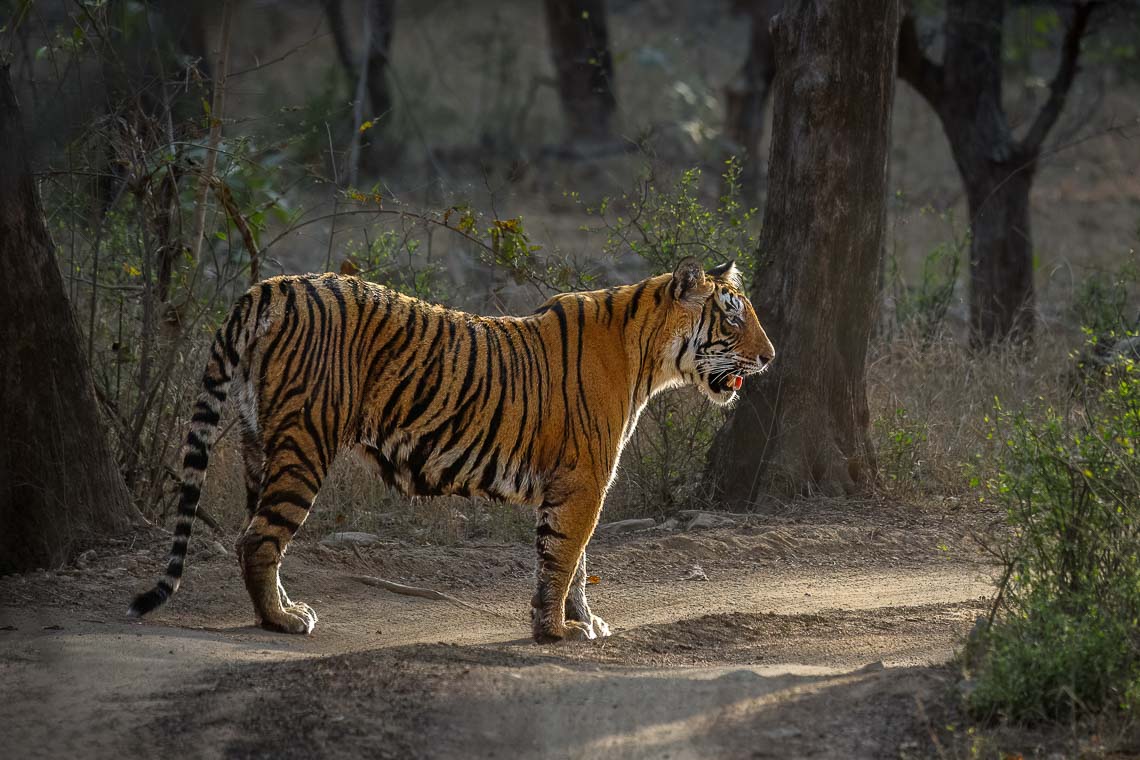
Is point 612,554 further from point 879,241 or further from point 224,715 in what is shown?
point 224,715

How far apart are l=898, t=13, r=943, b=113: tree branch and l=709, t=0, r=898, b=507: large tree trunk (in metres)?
4.85

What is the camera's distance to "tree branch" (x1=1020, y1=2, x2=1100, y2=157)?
528 inches

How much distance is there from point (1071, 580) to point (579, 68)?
20339 millimetres

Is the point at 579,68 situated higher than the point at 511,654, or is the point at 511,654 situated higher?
the point at 579,68

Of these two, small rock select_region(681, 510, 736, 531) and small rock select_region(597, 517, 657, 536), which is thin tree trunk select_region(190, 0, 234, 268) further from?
small rock select_region(681, 510, 736, 531)

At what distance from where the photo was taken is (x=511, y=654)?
5.86 m

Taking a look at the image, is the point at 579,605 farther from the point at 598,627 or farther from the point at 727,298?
the point at 727,298

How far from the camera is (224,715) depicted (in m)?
4.93

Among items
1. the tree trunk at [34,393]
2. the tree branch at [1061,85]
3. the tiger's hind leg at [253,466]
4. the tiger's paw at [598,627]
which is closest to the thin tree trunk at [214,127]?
the tree trunk at [34,393]

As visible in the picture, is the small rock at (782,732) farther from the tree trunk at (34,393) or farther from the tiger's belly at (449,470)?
the tree trunk at (34,393)

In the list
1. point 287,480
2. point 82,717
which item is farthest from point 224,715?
point 287,480

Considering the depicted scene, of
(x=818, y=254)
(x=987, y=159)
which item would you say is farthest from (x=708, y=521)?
(x=987, y=159)

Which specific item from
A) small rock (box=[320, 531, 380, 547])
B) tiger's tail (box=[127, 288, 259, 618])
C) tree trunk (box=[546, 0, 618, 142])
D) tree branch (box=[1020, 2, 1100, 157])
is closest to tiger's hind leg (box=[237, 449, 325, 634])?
tiger's tail (box=[127, 288, 259, 618])

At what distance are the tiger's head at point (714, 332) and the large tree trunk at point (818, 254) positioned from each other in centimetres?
222
